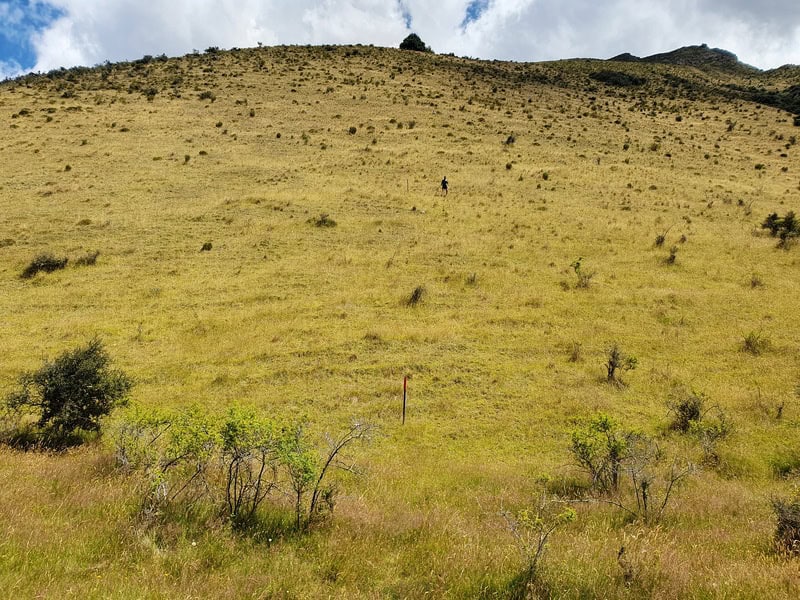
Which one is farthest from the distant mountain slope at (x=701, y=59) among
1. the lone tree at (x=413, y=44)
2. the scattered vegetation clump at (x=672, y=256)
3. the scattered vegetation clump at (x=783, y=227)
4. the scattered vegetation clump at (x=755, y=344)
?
the scattered vegetation clump at (x=755, y=344)

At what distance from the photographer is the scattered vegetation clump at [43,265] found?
26688 millimetres

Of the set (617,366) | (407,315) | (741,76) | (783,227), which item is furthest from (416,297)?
(741,76)

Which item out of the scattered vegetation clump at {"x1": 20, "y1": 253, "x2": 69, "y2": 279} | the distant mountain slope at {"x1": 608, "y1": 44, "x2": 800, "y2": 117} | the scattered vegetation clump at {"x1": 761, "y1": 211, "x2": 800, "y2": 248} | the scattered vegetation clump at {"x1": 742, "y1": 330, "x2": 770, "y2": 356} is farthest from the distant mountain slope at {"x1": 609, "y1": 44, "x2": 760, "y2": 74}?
the scattered vegetation clump at {"x1": 20, "y1": 253, "x2": 69, "y2": 279}

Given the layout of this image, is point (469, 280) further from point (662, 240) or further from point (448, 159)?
point (448, 159)

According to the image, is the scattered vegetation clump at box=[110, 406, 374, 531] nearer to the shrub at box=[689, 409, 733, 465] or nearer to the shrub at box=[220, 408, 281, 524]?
the shrub at box=[220, 408, 281, 524]

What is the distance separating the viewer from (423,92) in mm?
69312

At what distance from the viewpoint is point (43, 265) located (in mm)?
26859

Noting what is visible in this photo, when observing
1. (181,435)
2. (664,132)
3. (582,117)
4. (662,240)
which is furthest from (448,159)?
(181,435)

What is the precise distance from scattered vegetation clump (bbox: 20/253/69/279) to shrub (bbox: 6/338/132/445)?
638 inches

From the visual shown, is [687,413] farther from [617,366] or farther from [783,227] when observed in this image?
[783,227]

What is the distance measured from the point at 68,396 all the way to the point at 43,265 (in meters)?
18.5

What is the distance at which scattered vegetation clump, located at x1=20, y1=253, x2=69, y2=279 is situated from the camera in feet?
87.6

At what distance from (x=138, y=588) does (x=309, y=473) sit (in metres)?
2.56

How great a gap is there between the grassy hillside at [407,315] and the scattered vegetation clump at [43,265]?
2.47ft
